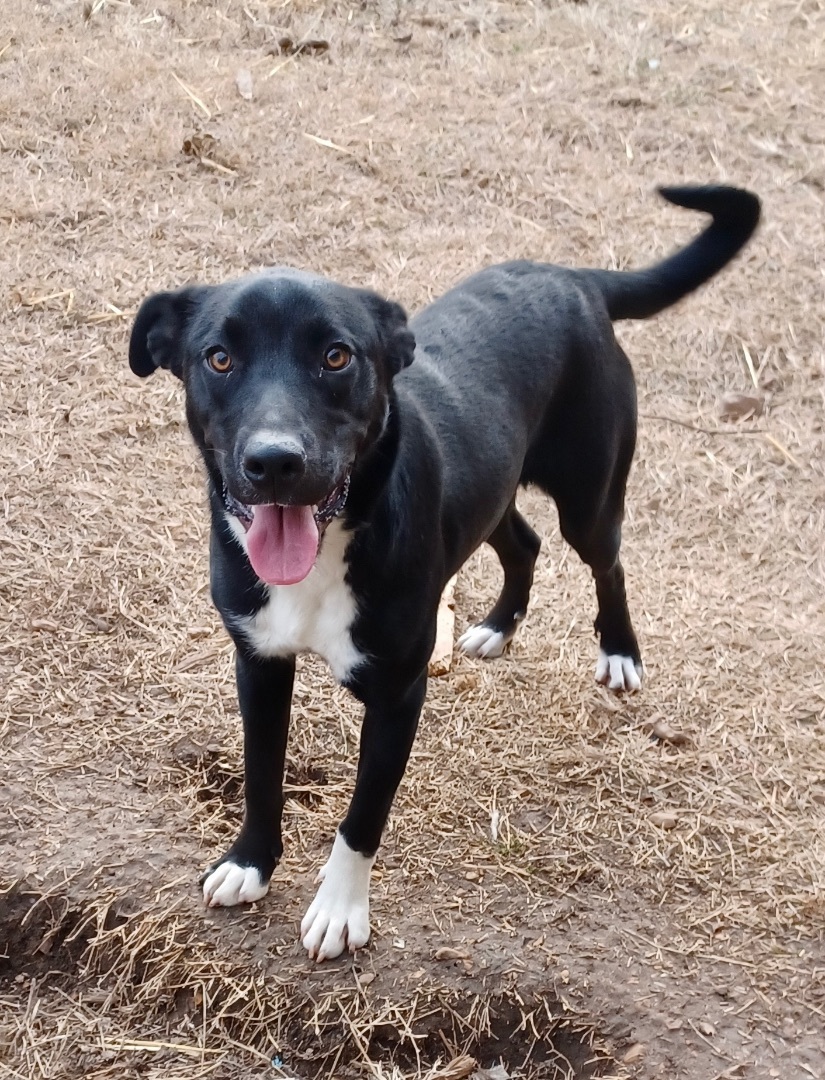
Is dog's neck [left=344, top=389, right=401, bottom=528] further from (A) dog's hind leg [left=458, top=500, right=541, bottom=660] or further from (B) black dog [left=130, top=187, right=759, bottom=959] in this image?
(A) dog's hind leg [left=458, top=500, right=541, bottom=660]

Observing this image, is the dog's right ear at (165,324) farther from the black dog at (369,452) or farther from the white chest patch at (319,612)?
the white chest patch at (319,612)

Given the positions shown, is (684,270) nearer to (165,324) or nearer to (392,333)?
(392,333)

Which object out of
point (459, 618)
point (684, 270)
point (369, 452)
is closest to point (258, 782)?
point (369, 452)

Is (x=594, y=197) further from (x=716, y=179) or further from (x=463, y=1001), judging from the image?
(x=463, y=1001)

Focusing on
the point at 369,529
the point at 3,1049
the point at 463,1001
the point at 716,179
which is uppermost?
the point at 369,529

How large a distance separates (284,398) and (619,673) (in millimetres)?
1842

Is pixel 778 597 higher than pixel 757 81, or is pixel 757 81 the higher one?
pixel 757 81

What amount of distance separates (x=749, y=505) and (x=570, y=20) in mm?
4466

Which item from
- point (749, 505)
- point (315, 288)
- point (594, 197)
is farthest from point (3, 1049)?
point (594, 197)

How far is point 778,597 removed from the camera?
3.88 meters

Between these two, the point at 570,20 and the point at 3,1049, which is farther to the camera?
the point at 570,20

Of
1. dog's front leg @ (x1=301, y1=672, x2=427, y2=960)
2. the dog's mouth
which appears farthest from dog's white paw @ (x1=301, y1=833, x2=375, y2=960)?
the dog's mouth

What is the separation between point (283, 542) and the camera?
203 centimetres

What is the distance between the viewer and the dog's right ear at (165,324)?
87.2 inches
